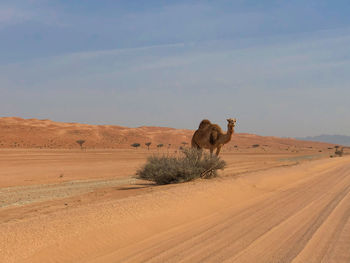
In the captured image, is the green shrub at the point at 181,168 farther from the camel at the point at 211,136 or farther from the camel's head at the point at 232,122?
the camel at the point at 211,136

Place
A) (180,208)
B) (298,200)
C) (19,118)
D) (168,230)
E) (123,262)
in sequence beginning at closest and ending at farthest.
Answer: (123,262) < (168,230) < (180,208) < (298,200) < (19,118)

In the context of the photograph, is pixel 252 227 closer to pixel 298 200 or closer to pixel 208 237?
pixel 208 237

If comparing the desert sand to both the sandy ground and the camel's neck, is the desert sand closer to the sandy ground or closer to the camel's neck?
the sandy ground

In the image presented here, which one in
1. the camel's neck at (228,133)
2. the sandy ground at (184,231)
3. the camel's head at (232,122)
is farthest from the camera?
the camel's neck at (228,133)

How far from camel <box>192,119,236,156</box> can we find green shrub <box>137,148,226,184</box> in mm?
3878

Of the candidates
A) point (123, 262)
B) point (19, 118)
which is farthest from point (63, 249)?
point (19, 118)

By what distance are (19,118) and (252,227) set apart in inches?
4060

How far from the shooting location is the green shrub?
14.2m

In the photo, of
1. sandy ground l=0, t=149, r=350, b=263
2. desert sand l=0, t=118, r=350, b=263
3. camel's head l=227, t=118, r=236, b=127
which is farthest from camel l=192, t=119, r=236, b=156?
sandy ground l=0, t=149, r=350, b=263

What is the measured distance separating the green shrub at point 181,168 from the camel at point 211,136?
153 inches

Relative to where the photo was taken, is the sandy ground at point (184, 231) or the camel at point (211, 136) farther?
the camel at point (211, 136)

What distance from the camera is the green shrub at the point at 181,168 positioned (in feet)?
46.5

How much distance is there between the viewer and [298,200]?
10523 millimetres

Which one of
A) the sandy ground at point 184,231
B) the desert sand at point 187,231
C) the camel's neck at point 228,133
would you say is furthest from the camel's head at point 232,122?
the sandy ground at point 184,231
